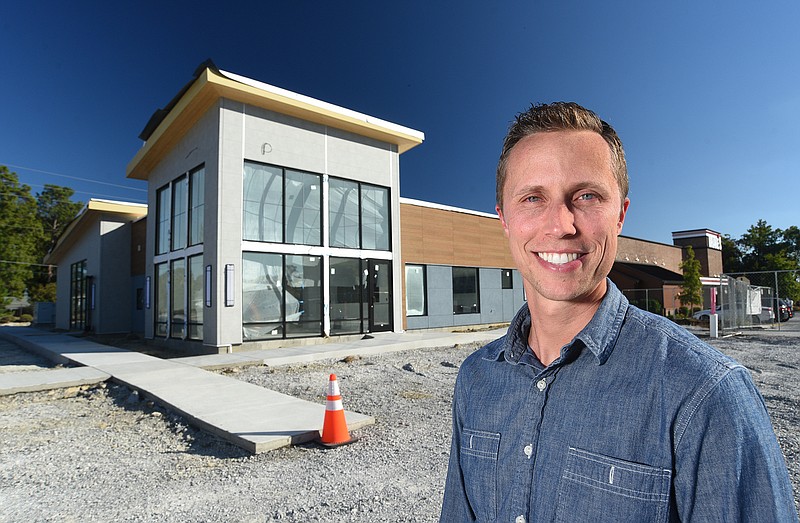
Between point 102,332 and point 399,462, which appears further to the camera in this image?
point 102,332

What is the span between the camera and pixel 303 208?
651 inches

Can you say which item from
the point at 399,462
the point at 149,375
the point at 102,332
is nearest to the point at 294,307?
the point at 149,375

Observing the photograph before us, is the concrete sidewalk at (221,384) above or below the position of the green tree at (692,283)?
below

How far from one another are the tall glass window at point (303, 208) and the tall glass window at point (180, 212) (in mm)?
3874

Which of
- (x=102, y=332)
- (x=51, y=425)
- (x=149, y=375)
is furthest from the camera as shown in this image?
(x=102, y=332)

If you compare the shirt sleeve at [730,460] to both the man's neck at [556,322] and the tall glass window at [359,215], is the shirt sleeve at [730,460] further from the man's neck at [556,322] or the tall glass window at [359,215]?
the tall glass window at [359,215]

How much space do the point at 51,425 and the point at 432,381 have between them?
248 inches

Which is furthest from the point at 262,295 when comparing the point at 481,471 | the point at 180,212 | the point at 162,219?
the point at 481,471

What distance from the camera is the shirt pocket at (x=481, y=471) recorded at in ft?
4.79

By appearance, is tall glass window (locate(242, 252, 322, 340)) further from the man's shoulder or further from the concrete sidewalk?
the man's shoulder

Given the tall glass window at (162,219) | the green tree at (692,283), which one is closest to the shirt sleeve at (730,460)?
the tall glass window at (162,219)

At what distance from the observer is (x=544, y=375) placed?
4.58ft

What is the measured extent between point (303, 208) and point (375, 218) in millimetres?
3213

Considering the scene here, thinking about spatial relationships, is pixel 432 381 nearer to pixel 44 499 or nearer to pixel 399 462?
pixel 399 462
